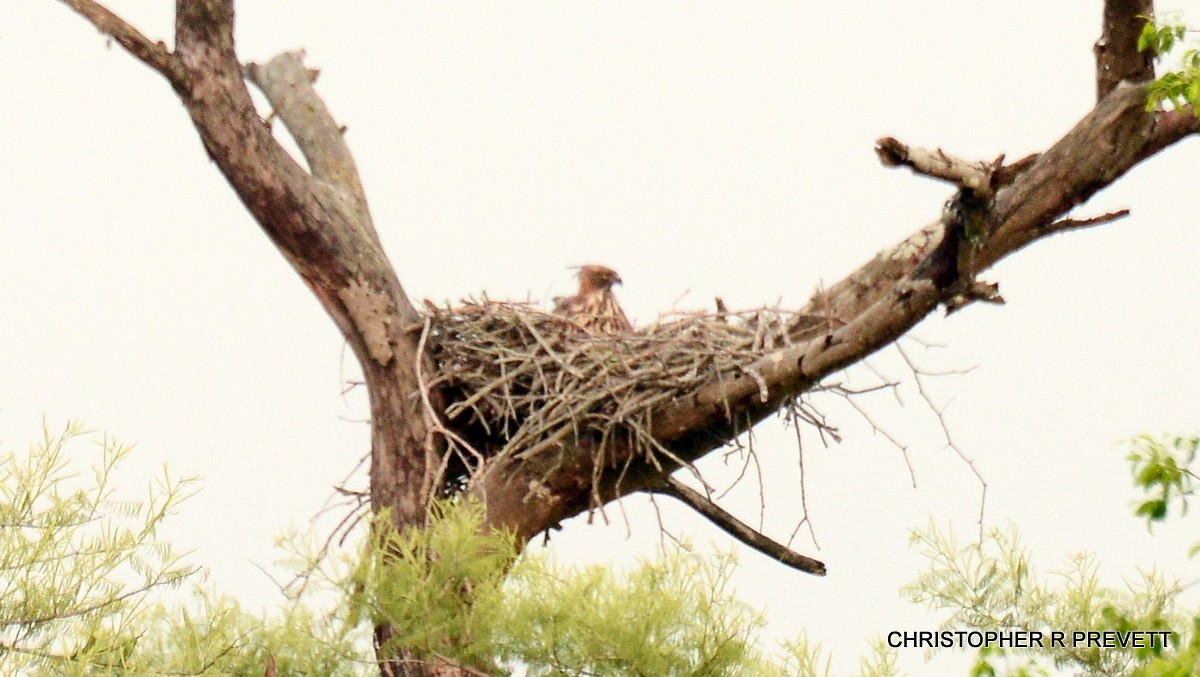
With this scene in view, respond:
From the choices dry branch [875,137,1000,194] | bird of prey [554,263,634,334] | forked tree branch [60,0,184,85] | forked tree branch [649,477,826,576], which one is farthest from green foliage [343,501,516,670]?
bird of prey [554,263,634,334]

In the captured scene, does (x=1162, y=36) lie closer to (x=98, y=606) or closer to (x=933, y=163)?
(x=933, y=163)

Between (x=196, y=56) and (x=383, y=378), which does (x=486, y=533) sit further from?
(x=196, y=56)

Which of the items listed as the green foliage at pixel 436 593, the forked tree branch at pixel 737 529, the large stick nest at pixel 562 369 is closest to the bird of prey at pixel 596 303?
the large stick nest at pixel 562 369

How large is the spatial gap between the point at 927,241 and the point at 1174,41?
0.96 m

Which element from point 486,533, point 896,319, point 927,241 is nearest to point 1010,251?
point 927,241

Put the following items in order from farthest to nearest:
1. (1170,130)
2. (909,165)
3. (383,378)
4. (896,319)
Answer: (383,378) → (1170,130) → (896,319) → (909,165)

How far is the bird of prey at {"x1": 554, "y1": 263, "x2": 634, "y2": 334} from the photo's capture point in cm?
473

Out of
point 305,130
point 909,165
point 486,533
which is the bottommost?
point 486,533

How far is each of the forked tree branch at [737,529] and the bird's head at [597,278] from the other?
28.5 inches

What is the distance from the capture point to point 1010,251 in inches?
153

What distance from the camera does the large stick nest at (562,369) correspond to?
3898 mm

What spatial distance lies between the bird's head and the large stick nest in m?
0.57

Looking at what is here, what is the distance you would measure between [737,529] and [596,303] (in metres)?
0.85

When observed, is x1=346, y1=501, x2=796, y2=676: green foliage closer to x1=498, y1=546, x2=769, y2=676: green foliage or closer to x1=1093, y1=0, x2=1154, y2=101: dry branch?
x1=498, y1=546, x2=769, y2=676: green foliage
